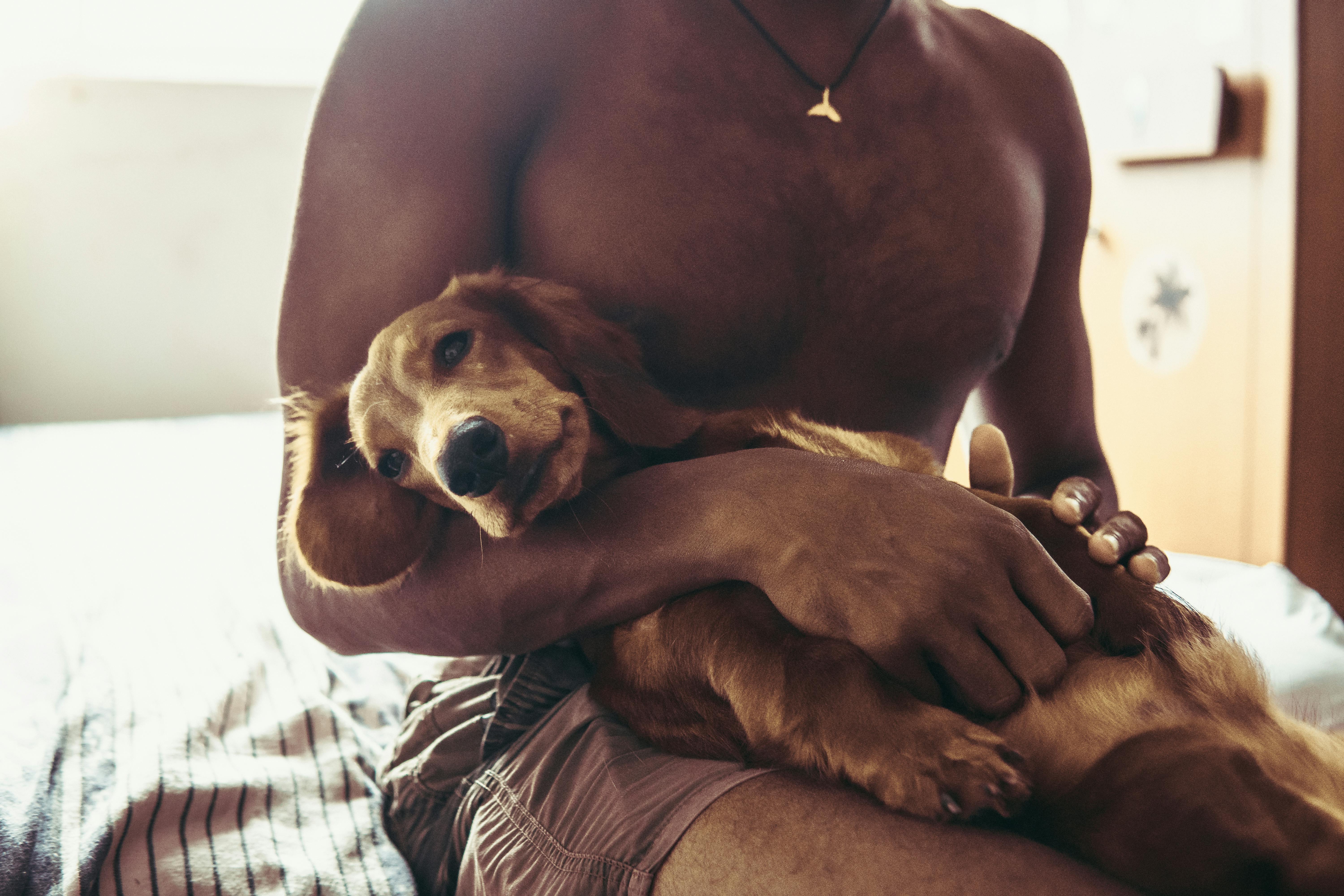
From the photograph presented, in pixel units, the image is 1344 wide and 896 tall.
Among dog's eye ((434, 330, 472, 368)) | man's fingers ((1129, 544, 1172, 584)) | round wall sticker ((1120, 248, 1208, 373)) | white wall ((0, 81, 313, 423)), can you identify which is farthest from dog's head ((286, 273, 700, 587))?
white wall ((0, 81, 313, 423))

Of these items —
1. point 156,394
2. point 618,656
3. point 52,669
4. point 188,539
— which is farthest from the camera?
point 156,394

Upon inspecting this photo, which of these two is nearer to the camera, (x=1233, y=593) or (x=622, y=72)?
(x=622, y=72)

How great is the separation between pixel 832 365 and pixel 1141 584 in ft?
1.16

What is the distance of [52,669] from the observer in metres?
1.18

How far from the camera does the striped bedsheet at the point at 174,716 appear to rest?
831mm

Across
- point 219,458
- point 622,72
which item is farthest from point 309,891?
point 219,458

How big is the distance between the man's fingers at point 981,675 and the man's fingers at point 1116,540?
157 mm

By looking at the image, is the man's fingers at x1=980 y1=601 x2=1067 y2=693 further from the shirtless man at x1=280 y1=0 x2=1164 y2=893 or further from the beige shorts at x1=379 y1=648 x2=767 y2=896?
the beige shorts at x1=379 y1=648 x2=767 y2=896

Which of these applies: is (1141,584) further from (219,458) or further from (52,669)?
(219,458)

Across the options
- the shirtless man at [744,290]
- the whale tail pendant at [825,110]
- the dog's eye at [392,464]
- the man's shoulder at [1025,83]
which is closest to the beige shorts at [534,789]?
the shirtless man at [744,290]

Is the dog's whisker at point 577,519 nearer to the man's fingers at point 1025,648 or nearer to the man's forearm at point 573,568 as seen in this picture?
the man's forearm at point 573,568

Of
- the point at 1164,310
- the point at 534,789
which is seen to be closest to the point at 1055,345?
the point at 534,789

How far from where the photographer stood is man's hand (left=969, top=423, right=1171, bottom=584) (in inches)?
29.7

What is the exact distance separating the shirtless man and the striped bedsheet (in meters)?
0.19
